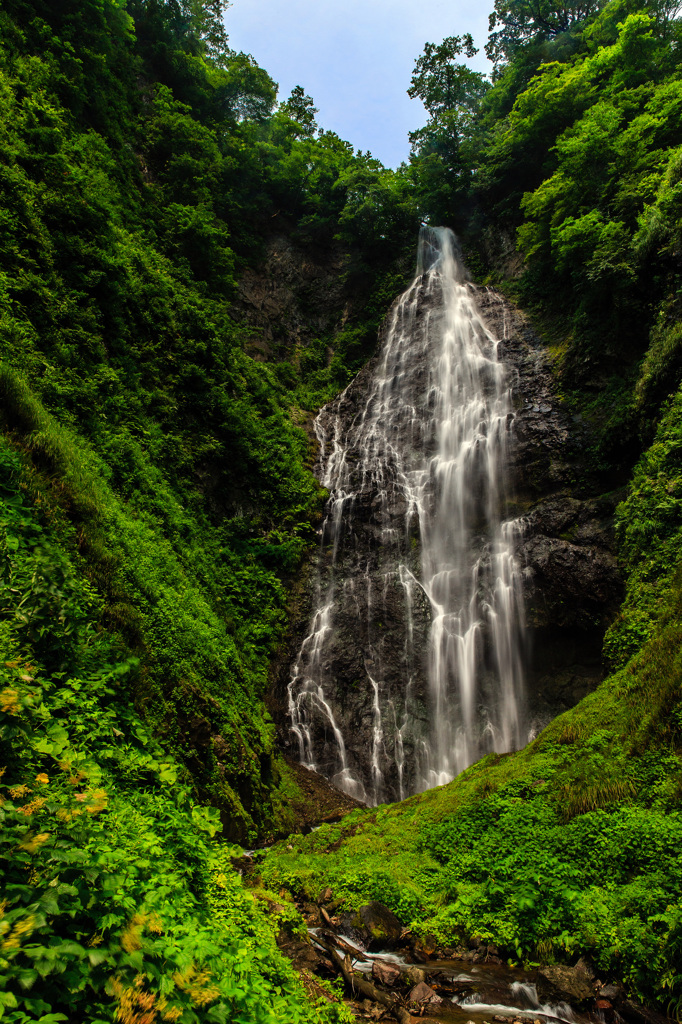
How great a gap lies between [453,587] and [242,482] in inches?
313

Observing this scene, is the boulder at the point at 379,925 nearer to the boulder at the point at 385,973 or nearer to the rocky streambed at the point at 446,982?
the rocky streambed at the point at 446,982

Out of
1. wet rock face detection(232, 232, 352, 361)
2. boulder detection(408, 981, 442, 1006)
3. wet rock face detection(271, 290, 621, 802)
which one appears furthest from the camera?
wet rock face detection(232, 232, 352, 361)

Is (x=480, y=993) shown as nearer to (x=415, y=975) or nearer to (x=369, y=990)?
(x=415, y=975)

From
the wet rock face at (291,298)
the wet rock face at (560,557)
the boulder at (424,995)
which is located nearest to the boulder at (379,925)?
the boulder at (424,995)

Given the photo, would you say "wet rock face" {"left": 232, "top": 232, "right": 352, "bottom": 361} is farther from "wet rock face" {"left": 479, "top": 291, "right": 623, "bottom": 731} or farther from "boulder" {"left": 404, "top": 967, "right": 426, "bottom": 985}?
"boulder" {"left": 404, "top": 967, "right": 426, "bottom": 985}

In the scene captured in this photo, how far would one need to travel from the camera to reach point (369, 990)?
13.5 feet

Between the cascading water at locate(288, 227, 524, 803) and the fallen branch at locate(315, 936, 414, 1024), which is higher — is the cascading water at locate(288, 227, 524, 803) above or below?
above

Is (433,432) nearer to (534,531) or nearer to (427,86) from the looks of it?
(534,531)

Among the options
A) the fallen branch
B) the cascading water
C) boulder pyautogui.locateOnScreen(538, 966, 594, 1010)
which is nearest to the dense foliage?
the fallen branch

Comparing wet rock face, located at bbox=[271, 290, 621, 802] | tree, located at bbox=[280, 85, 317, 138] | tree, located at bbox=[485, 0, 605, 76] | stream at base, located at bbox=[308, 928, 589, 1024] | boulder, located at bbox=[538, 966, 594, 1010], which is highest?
tree, located at bbox=[280, 85, 317, 138]

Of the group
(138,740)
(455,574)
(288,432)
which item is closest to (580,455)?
(455,574)

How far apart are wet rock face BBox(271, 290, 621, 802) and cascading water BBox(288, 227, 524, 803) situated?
0.06m

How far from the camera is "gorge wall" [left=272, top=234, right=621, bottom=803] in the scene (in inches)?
487

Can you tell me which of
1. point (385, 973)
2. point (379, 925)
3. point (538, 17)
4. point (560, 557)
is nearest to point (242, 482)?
point (560, 557)
